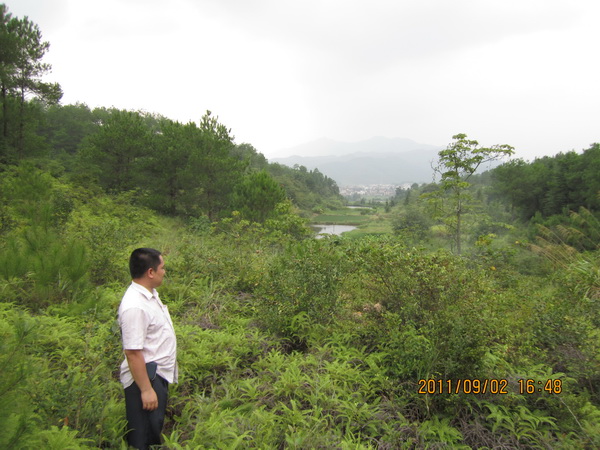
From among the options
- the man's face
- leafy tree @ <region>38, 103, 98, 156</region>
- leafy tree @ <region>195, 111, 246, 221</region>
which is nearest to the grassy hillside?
the man's face

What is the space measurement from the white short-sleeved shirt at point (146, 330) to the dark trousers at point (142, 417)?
0.19ft

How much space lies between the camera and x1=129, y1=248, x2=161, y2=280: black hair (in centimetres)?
211

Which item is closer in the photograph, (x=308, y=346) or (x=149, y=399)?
(x=149, y=399)

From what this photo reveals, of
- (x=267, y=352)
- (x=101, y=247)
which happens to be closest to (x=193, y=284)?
(x=101, y=247)

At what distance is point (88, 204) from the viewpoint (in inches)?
412

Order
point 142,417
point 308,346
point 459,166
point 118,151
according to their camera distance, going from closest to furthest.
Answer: point 142,417
point 308,346
point 459,166
point 118,151

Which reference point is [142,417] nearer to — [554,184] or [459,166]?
[459,166]

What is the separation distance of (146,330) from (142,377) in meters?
0.27

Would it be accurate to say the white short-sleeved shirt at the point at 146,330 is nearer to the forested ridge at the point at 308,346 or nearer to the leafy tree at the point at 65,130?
the forested ridge at the point at 308,346

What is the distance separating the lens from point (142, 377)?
1976mm

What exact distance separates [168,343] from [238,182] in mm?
14117
